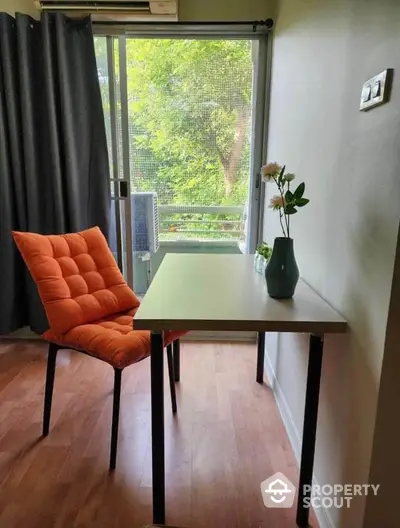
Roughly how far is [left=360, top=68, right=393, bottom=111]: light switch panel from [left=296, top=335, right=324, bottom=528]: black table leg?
0.70 meters

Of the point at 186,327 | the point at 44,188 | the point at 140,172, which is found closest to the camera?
the point at 186,327

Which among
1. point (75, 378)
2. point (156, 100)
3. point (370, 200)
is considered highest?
point (156, 100)

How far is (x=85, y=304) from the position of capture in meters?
1.72

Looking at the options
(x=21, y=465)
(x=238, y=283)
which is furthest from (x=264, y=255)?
(x=21, y=465)

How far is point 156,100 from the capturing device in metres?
2.61

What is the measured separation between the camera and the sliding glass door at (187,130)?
2.54m

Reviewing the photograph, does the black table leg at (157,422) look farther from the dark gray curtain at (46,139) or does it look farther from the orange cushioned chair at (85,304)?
Result: the dark gray curtain at (46,139)

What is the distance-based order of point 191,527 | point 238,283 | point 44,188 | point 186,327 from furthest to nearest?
point 44,188
point 238,283
point 191,527
point 186,327

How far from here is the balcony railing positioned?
276 centimetres

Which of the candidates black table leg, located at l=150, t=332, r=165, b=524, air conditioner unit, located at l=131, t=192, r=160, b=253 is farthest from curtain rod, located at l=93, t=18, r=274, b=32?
black table leg, located at l=150, t=332, r=165, b=524

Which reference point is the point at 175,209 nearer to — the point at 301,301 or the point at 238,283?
the point at 238,283

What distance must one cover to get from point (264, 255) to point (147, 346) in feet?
2.19

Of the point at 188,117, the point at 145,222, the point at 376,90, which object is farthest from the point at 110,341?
the point at 188,117

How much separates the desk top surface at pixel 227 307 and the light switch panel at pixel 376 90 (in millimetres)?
630
